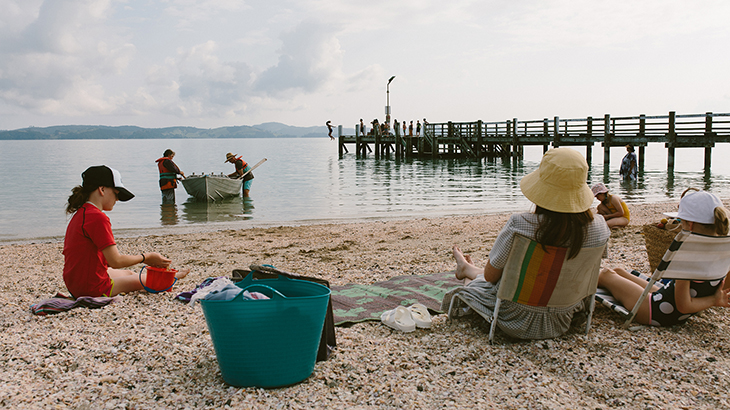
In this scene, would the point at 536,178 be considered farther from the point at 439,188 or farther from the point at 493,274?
the point at 439,188

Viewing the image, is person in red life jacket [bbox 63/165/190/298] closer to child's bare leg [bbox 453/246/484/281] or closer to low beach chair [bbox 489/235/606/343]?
child's bare leg [bbox 453/246/484/281]

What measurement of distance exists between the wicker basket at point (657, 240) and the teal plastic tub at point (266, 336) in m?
3.47

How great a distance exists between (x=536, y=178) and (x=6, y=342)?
12.3ft

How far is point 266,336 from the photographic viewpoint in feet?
8.56

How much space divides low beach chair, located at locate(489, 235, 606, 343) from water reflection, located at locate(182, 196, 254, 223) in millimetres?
10861

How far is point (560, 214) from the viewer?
2.99 meters

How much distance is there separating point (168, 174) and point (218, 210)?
1.83 m

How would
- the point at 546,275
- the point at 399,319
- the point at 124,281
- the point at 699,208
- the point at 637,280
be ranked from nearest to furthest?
the point at 546,275
the point at 699,208
the point at 399,319
the point at 637,280
the point at 124,281

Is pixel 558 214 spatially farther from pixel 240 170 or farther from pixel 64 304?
pixel 240 170

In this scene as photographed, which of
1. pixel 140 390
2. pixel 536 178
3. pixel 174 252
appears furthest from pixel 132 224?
pixel 536 178

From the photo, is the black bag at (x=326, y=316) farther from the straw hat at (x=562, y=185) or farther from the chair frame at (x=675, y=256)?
the chair frame at (x=675, y=256)

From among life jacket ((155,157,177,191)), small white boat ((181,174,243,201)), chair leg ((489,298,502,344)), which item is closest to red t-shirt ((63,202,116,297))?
chair leg ((489,298,502,344))

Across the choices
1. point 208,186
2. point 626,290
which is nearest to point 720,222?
point 626,290

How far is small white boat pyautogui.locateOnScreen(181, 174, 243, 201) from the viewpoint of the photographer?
1609 cm
